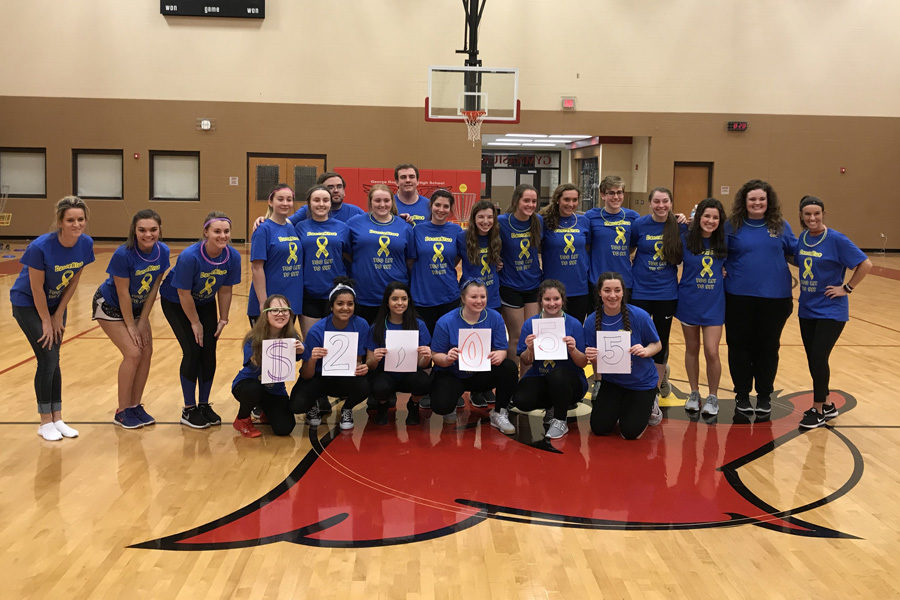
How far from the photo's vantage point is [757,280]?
539cm

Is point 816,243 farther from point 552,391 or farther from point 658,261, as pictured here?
point 552,391

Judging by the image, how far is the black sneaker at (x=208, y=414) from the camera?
5273 mm

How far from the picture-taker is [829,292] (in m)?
5.25

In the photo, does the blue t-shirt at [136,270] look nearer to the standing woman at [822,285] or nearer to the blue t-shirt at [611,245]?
the blue t-shirt at [611,245]

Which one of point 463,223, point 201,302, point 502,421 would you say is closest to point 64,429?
point 201,302

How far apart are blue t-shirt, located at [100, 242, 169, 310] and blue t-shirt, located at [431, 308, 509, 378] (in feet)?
5.86

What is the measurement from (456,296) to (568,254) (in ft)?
2.78

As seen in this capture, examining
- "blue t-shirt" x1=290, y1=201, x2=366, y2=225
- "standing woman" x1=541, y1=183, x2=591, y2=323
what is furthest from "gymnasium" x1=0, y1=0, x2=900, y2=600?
"blue t-shirt" x1=290, y1=201, x2=366, y2=225

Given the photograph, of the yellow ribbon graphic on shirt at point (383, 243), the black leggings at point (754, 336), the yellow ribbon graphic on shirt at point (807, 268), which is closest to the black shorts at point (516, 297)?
the yellow ribbon graphic on shirt at point (383, 243)

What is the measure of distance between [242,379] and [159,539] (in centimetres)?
160

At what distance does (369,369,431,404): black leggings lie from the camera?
5.13m

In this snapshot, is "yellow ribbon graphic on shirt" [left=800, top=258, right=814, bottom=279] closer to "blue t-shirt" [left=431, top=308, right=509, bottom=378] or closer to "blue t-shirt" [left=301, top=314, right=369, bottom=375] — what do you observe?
"blue t-shirt" [left=431, top=308, right=509, bottom=378]

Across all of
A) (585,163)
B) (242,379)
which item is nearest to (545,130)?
(585,163)

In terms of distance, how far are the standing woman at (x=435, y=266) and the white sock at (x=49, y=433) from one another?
7.88 ft
